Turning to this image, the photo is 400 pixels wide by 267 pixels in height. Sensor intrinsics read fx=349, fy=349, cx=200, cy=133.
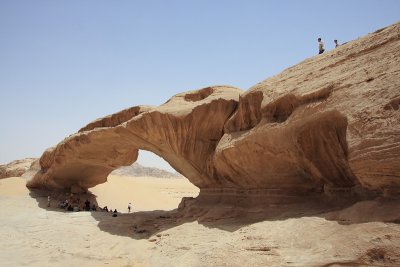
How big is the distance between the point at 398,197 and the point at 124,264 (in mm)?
5770

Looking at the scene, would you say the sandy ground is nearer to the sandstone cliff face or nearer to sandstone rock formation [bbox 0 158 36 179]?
sandstone rock formation [bbox 0 158 36 179]

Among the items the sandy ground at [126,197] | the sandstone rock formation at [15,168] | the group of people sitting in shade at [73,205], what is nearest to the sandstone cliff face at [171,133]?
the group of people sitting in shade at [73,205]

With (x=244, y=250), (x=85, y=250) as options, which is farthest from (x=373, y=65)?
(x=85, y=250)

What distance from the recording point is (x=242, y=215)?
858 cm

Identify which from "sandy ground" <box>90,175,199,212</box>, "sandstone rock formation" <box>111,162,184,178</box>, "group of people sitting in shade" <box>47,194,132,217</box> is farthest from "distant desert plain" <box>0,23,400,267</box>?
"sandstone rock formation" <box>111,162,184,178</box>

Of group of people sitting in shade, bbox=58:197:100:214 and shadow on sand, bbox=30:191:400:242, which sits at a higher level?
group of people sitting in shade, bbox=58:197:100:214

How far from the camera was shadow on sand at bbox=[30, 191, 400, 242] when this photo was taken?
5.05 metres

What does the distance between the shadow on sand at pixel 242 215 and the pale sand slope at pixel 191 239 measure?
0.03 meters

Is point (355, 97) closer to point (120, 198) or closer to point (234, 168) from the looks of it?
point (234, 168)

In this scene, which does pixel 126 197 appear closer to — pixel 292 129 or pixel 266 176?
pixel 266 176

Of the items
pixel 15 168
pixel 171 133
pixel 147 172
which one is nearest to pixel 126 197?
pixel 15 168

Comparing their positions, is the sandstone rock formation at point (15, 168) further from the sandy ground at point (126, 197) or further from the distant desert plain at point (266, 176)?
the distant desert plain at point (266, 176)

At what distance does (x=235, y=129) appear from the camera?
9586mm

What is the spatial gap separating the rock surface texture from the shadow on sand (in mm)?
374
